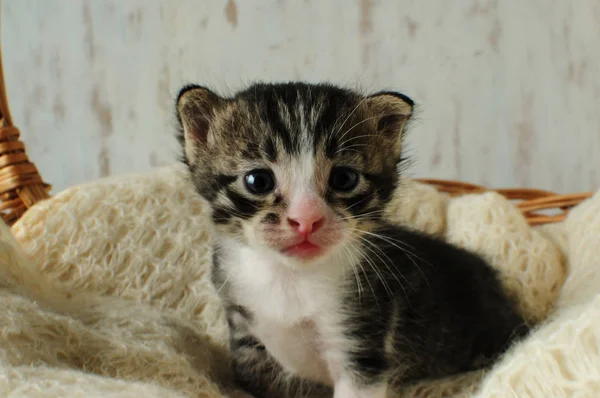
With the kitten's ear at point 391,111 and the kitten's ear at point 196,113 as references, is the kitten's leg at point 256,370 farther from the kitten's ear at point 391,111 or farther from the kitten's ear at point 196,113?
the kitten's ear at point 391,111

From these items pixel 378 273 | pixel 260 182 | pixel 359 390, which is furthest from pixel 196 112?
pixel 359 390

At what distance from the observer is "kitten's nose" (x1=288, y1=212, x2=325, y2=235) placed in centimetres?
102

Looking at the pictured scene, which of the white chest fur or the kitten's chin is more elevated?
the kitten's chin

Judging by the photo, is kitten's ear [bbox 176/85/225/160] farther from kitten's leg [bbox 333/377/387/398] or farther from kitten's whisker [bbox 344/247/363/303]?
kitten's leg [bbox 333/377/387/398]

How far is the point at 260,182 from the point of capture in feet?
3.63

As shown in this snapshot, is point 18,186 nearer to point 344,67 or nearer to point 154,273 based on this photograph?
point 154,273

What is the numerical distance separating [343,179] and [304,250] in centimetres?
16

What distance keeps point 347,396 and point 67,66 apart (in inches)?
92.5

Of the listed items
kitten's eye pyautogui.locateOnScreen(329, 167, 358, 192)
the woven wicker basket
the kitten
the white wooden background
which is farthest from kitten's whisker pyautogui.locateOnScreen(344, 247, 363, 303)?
the white wooden background

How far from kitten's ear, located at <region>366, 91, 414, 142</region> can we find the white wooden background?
1.32m

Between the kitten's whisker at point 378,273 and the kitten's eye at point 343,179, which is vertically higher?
the kitten's eye at point 343,179

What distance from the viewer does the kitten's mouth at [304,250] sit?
1.06 m

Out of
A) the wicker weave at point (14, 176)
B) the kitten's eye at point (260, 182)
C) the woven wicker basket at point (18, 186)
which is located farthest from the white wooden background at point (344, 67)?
the kitten's eye at point (260, 182)

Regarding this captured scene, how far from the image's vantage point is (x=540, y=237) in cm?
187
